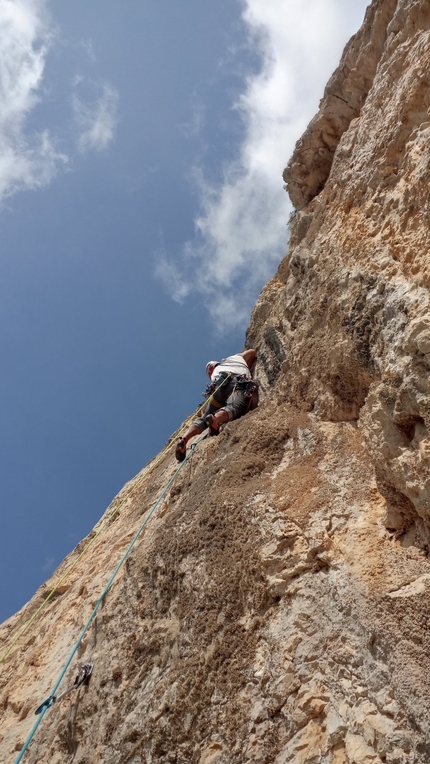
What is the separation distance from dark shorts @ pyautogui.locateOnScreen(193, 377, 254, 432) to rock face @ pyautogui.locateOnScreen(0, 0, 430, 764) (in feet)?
3.17

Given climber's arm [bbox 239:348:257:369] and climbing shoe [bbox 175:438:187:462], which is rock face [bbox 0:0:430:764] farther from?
climber's arm [bbox 239:348:257:369]

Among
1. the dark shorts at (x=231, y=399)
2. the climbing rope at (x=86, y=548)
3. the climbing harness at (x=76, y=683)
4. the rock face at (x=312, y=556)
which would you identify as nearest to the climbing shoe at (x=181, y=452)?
the dark shorts at (x=231, y=399)

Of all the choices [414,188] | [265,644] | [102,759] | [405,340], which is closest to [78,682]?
[102,759]

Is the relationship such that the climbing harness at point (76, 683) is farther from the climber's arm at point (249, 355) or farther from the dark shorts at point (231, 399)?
the climber's arm at point (249, 355)

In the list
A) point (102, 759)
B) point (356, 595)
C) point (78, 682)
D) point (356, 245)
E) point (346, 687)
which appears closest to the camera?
point (346, 687)

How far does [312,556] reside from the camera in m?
3.77

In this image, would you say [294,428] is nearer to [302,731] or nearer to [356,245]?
[356,245]

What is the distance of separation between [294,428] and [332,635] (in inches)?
87.8

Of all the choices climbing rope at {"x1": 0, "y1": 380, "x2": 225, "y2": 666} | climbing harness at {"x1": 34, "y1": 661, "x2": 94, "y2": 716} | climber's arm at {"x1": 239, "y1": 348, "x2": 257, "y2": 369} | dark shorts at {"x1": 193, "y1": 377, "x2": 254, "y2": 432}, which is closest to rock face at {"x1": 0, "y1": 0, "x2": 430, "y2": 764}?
climbing harness at {"x1": 34, "y1": 661, "x2": 94, "y2": 716}

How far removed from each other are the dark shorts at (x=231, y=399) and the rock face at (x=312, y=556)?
3.17 ft

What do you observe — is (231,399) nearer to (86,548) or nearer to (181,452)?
(181,452)

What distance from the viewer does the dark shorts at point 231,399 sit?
286 inches

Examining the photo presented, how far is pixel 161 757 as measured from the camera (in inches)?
140

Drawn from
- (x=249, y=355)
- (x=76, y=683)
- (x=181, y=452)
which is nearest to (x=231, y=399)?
(x=181, y=452)
